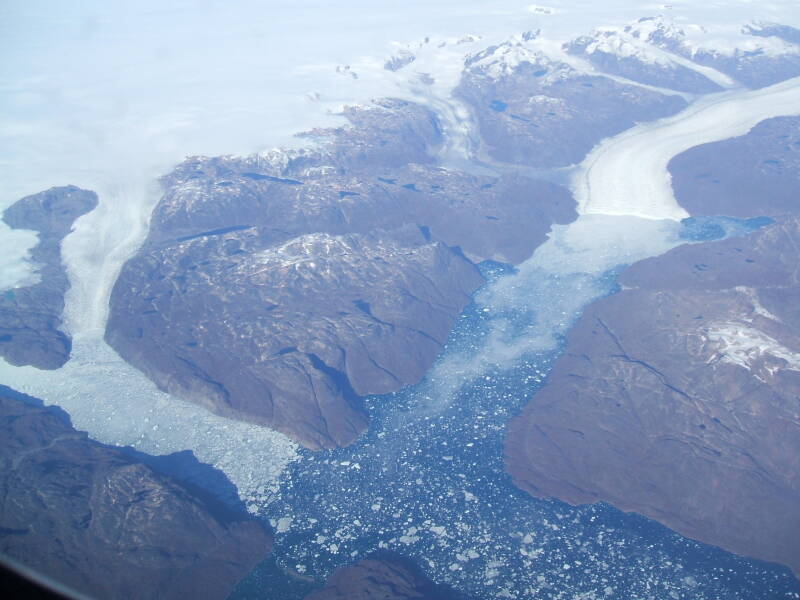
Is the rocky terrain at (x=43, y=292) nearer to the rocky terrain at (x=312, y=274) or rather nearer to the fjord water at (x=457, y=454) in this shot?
the fjord water at (x=457, y=454)

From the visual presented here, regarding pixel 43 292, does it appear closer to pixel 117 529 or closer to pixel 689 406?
pixel 117 529

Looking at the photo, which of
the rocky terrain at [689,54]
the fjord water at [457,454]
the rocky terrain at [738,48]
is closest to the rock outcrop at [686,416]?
the fjord water at [457,454]

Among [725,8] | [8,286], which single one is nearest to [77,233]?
[8,286]

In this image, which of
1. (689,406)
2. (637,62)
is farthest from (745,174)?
(689,406)

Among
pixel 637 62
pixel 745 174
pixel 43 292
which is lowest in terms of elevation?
pixel 43 292

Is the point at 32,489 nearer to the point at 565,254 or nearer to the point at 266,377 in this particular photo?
the point at 266,377

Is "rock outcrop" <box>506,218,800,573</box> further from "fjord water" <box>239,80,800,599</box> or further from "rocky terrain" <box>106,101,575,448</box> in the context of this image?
"rocky terrain" <box>106,101,575,448</box>
